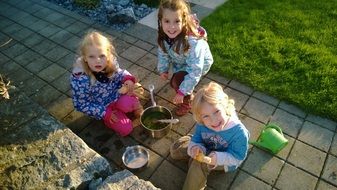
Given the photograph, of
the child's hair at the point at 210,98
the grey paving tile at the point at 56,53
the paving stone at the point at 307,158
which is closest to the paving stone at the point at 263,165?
the paving stone at the point at 307,158

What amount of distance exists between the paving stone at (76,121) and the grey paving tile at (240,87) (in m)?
1.85

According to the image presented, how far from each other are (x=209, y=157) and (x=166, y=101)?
1424 millimetres

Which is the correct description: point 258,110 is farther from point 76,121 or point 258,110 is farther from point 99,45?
point 76,121

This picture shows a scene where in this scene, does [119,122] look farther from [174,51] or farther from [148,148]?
[174,51]

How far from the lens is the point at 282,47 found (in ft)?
15.6

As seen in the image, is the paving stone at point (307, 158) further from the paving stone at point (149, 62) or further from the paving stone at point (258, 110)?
the paving stone at point (149, 62)

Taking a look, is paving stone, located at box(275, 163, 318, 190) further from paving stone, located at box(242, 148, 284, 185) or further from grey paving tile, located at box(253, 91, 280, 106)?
grey paving tile, located at box(253, 91, 280, 106)

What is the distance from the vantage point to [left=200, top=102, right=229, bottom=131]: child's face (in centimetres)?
265

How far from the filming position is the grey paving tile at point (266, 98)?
13.2 ft

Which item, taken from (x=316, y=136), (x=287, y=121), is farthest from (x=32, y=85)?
(x=316, y=136)

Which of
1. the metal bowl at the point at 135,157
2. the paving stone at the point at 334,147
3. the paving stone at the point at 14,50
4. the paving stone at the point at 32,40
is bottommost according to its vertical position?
the paving stone at the point at 14,50

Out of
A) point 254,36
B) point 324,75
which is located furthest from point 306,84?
point 254,36

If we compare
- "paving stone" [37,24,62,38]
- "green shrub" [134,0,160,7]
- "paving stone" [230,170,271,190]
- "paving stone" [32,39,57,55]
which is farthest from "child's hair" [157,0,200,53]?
"paving stone" [37,24,62,38]

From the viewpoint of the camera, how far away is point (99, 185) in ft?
9.05
